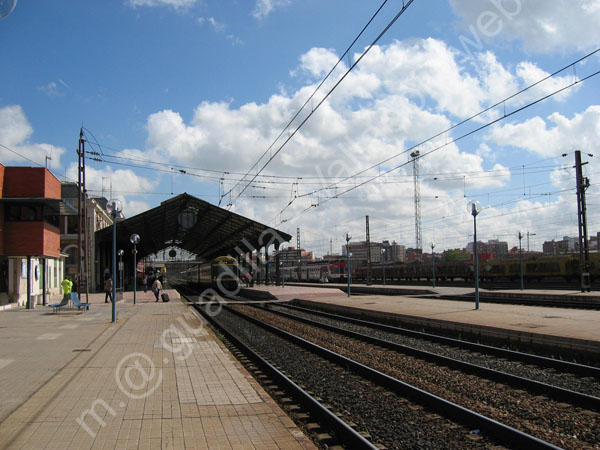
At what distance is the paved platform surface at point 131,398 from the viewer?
211 inches

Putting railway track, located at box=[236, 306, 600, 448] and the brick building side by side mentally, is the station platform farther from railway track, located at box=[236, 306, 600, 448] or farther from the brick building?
the brick building

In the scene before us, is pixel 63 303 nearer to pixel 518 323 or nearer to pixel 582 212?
pixel 518 323

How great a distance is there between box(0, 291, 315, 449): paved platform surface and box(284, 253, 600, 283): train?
120ft

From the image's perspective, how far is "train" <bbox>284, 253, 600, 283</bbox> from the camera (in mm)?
43656

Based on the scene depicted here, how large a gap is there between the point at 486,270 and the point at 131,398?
5203cm

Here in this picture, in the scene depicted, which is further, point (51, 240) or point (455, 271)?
point (455, 271)

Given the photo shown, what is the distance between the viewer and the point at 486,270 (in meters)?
54.3

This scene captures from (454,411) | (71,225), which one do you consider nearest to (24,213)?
(454,411)

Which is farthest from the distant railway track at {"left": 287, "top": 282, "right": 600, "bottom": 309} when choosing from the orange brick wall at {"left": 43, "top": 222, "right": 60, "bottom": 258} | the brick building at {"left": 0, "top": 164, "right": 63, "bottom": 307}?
the brick building at {"left": 0, "top": 164, "right": 63, "bottom": 307}

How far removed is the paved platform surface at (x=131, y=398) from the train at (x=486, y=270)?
3649cm

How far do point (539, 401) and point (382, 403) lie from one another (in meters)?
2.24

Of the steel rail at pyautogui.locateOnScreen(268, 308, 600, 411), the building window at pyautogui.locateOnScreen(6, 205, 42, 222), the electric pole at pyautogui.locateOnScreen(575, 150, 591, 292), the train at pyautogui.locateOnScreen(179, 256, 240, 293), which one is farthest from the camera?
the train at pyautogui.locateOnScreen(179, 256, 240, 293)

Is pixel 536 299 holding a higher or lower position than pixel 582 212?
lower

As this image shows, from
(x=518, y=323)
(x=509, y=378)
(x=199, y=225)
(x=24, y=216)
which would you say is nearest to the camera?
(x=509, y=378)
